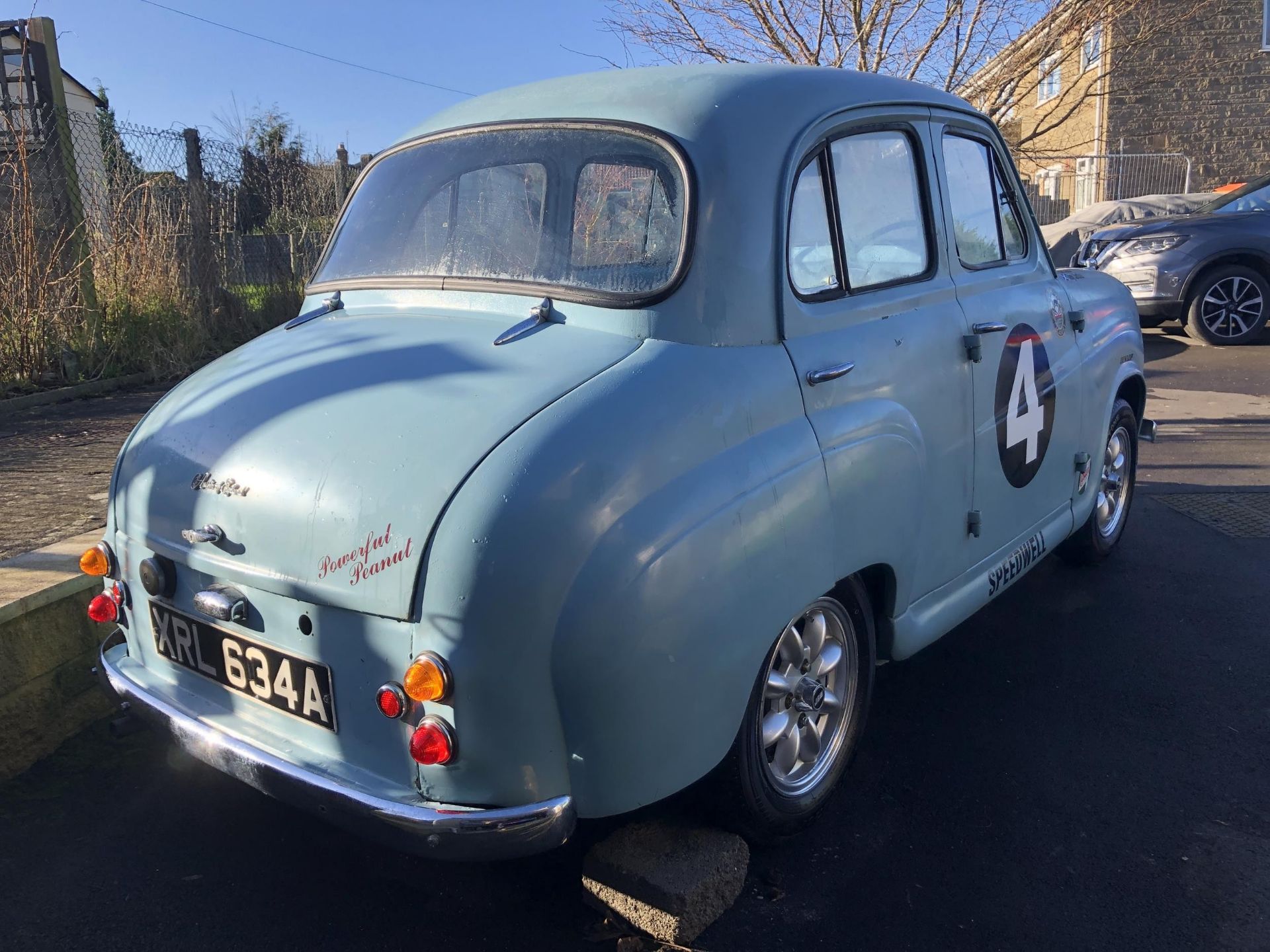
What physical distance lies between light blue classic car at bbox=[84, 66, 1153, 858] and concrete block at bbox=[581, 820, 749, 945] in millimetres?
117

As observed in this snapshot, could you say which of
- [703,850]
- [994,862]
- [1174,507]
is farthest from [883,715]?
[1174,507]

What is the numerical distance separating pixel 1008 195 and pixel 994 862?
8.04 ft

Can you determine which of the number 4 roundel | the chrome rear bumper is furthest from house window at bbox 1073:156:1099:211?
the chrome rear bumper

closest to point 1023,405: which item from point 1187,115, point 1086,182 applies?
point 1086,182

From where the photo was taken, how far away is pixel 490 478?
2.08 metres

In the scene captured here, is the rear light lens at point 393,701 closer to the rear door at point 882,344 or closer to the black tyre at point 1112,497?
the rear door at point 882,344

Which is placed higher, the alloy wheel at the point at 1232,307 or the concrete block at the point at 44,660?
the alloy wheel at the point at 1232,307

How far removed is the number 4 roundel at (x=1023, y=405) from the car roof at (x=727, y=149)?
1016 millimetres

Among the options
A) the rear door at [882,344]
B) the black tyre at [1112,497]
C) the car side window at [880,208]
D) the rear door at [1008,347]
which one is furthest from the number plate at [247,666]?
the black tyre at [1112,497]

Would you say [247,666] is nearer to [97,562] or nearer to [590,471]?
[97,562]

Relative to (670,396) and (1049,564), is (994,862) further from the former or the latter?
(1049,564)

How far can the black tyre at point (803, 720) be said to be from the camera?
2535 mm

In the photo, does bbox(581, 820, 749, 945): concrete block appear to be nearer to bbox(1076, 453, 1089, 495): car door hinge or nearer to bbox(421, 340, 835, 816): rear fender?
bbox(421, 340, 835, 816): rear fender

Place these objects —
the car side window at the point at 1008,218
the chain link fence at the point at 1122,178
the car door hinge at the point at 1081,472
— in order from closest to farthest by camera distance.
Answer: the car side window at the point at 1008,218 < the car door hinge at the point at 1081,472 < the chain link fence at the point at 1122,178
